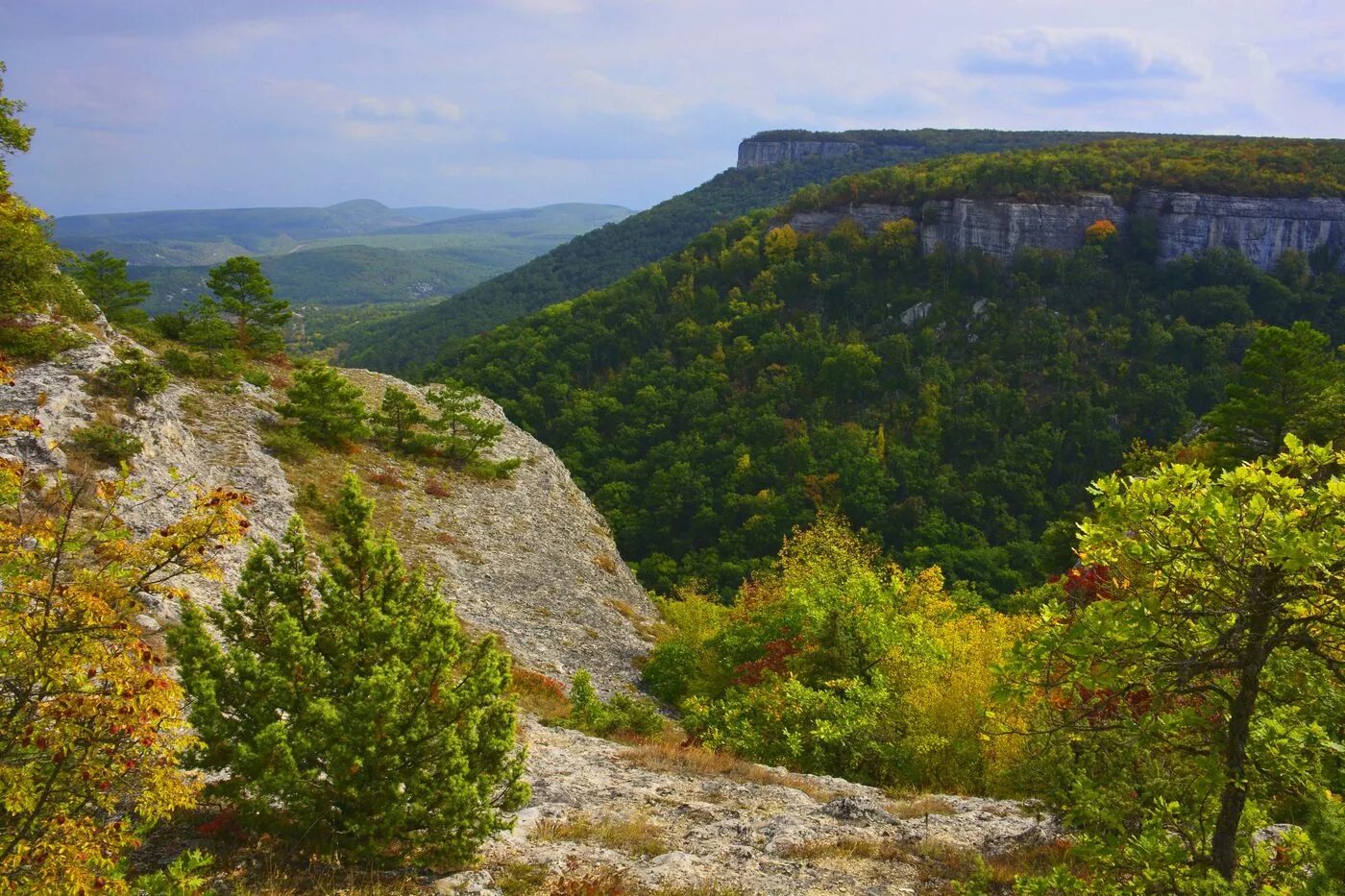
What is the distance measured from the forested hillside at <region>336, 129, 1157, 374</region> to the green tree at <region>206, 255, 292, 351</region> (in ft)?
227

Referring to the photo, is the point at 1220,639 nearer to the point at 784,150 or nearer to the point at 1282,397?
the point at 1282,397

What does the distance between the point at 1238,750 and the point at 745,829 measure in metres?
6.57

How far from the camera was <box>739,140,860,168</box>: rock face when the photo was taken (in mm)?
129250

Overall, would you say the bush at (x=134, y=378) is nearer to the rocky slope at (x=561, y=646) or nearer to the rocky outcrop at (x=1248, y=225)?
the rocky slope at (x=561, y=646)

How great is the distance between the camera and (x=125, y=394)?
60.8 feet

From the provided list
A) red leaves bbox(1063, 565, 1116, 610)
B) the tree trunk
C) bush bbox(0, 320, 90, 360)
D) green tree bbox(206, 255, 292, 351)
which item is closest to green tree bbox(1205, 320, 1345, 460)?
red leaves bbox(1063, 565, 1116, 610)

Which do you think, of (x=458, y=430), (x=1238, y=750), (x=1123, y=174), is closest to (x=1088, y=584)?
(x=1238, y=750)

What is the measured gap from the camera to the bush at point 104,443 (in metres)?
16.3

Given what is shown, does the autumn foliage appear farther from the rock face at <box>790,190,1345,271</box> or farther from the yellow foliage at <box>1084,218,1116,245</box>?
the yellow foliage at <box>1084,218,1116,245</box>

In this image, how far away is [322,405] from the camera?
2564cm

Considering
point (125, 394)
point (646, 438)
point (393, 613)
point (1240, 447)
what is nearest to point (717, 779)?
point (393, 613)

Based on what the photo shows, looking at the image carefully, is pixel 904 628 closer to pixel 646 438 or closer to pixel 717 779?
pixel 717 779

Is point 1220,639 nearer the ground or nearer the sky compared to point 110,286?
nearer the ground

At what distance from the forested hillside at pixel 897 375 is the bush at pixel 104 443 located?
32789 mm
